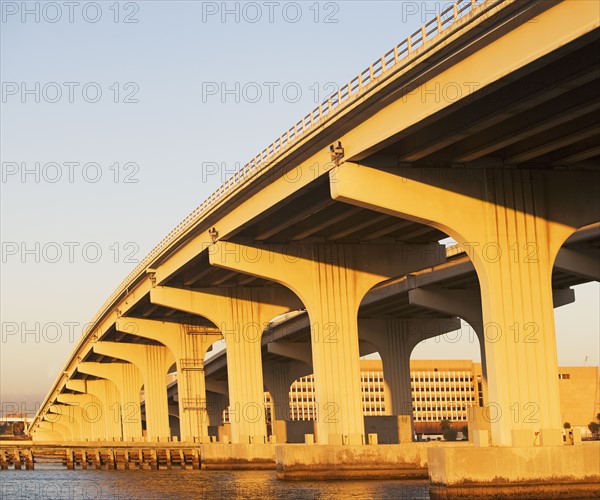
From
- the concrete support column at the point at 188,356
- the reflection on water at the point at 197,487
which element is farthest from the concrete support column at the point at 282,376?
the reflection on water at the point at 197,487

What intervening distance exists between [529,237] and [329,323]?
18163 millimetres

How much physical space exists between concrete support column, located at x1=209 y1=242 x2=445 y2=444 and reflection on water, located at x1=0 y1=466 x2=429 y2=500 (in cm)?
454

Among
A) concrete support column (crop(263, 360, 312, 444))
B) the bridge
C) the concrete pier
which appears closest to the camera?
the bridge

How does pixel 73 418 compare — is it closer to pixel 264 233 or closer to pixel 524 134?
pixel 264 233

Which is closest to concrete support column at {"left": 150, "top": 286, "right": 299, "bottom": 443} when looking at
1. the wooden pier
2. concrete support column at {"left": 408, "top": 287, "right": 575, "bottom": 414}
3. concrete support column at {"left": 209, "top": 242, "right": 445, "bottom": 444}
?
the wooden pier

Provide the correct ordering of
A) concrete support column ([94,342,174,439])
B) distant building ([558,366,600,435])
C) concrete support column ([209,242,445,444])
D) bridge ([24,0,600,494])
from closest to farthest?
bridge ([24,0,600,494])
concrete support column ([209,242,445,444])
concrete support column ([94,342,174,439])
distant building ([558,366,600,435])

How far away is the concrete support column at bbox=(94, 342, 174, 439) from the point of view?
106750 mm

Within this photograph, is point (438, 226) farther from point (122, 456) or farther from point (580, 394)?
point (580, 394)

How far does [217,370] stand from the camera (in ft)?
428

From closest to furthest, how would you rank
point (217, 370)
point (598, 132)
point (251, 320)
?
point (598, 132)
point (251, 320)
point (217, 370)

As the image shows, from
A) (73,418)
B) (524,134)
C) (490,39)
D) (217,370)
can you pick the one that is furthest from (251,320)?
(73,418)

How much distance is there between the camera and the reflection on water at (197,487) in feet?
148

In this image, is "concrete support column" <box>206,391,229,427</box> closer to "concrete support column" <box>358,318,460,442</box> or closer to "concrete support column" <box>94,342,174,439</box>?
"concrete support column" <box>94,342,174,439</box>

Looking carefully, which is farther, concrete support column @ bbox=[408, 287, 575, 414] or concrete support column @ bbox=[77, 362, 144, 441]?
concrete support column @ bbox=[77, 362, 144, 441]
